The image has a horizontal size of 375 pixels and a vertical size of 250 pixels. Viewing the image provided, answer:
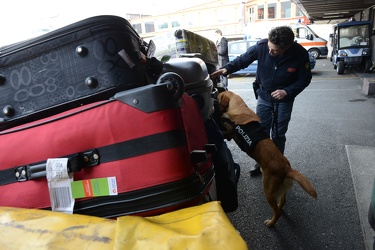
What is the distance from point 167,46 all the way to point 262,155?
1.30 meters

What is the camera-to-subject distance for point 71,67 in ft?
3.62

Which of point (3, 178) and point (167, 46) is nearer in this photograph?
point (3, 178)

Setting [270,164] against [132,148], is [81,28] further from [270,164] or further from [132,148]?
[270,164]

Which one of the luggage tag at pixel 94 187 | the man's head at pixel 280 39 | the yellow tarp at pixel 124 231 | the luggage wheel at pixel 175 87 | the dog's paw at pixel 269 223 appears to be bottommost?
the dog's paw at pixel 269 223

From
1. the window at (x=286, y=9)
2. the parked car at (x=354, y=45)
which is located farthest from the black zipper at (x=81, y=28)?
the window at (x=286, y=9)

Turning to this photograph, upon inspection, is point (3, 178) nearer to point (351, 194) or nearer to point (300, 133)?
point (351, 194)

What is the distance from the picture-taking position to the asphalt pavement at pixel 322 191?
2.52m

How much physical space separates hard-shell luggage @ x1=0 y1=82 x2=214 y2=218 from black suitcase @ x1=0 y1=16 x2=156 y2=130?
4.9 inches

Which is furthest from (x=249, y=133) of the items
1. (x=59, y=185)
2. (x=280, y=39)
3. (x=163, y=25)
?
(x=163, y=25)

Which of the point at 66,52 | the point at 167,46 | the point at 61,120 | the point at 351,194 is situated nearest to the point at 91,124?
the point at 61,120

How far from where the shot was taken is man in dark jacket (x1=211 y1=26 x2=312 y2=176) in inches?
114

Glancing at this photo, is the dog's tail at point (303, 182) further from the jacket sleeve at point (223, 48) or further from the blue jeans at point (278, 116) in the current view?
the jacket sleeve at point (223, 48)

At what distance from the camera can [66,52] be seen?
1094 millimetres

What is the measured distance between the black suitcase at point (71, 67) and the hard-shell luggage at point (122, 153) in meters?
0.12
